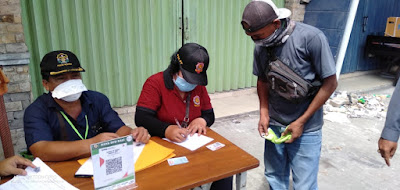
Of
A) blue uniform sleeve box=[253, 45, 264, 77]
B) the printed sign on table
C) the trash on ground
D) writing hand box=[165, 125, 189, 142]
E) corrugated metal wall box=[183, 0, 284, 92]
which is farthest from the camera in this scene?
the trash on ground

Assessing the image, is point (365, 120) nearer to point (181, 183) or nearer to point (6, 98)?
point (181, 183)

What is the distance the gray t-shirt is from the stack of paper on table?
2.81 ft

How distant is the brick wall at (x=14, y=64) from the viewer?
10.0 feet

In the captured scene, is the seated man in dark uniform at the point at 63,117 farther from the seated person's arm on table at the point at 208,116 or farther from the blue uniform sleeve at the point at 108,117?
the seated person's arm on table at the point at 208,116

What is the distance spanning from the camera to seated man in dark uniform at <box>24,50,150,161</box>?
5.22 ft

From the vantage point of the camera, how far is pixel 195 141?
1.88 meters

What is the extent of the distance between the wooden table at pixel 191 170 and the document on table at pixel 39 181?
4 centimetres

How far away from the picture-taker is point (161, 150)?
5.65ft

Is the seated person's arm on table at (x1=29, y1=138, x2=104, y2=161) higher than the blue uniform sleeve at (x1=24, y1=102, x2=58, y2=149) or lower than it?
lower

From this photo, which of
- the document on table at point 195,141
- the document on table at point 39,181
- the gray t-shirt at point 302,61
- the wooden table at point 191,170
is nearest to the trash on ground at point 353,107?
the gray t-shirt at point 302,61

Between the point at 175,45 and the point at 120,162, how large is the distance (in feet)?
12.1

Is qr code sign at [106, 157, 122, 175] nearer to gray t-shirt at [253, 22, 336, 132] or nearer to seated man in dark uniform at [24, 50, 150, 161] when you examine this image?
seated man in dark uniform at [24, 50, 150, 161]

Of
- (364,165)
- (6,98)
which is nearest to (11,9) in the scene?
(6,98)

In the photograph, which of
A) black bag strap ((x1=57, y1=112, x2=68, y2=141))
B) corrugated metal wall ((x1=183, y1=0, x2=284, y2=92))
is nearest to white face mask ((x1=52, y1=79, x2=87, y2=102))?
black bag strap ((x1=57, y1=112, x2=68, y2=141))
